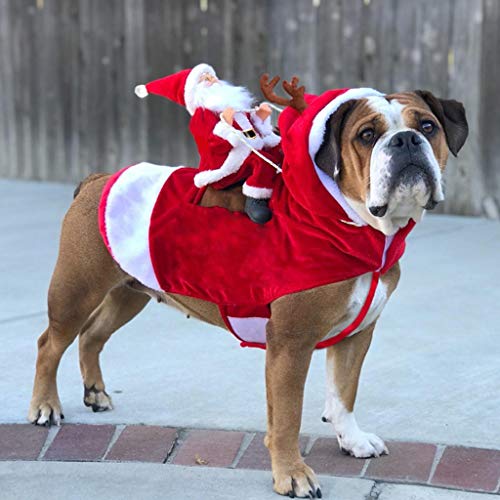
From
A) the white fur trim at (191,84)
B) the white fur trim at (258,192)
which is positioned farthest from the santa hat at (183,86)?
the white fur trim at (258,192)

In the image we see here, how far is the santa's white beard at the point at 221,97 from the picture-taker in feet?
11.4

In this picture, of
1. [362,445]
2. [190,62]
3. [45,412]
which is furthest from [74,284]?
[190,62]

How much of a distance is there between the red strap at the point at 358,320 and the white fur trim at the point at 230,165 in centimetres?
63

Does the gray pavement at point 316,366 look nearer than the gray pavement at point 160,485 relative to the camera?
No

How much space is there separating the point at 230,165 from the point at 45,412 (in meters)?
1.21

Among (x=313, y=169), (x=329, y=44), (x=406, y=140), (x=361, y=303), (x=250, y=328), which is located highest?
(x=329, y=44)

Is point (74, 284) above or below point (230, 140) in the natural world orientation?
below

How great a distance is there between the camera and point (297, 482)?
3078 millimetres

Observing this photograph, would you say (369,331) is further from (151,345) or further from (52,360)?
(151,345)

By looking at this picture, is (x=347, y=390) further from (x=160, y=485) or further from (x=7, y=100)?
(x=7, y=100)

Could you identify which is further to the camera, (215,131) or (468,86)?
(468,86)

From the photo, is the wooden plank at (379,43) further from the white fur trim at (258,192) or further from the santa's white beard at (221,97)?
the white fur trim at (258,192)

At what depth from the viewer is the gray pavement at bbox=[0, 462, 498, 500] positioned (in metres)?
3.09

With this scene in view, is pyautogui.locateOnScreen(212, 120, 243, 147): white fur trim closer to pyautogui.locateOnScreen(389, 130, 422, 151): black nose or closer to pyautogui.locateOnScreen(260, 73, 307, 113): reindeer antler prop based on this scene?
pyautogui.locateOnScreen(260, 73, 307, 113): reindeer antler prop
